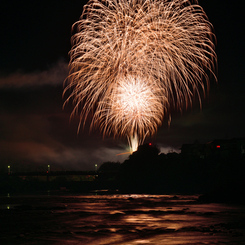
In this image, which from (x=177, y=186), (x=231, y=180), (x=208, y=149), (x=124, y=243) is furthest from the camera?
(x=208, y=149)

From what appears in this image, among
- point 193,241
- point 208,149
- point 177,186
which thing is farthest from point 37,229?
point 208,149

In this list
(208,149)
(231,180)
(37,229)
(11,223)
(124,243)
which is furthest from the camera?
(208,149)

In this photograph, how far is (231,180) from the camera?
7219cm

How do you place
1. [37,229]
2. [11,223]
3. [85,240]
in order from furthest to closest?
[11,223], [37,229], [85,240]

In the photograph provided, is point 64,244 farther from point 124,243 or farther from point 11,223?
point 11,223

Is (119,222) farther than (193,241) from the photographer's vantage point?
Yes

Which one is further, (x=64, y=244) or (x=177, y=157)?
(x=177, y=157)

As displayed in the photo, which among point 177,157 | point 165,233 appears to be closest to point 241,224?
point 165,233

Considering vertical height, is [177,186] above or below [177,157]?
below

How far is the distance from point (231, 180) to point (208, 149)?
9876 cm

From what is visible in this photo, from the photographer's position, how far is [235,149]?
506 feet

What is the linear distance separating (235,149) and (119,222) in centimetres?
12251

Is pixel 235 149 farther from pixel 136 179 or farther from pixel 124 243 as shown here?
pixel 124 243

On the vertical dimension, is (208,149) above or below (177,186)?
above
